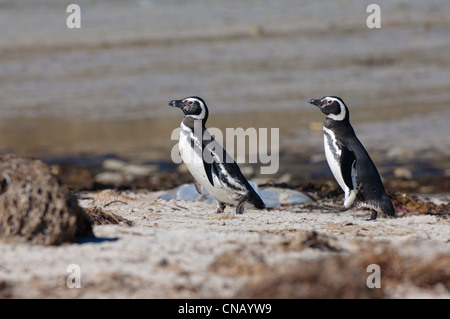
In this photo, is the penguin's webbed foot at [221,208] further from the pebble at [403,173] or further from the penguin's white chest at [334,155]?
the pebble at [403,173]

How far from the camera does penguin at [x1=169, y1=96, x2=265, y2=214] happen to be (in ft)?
19.7

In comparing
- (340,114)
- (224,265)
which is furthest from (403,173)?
(224,265)

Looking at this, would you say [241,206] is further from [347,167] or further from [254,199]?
[347,167]

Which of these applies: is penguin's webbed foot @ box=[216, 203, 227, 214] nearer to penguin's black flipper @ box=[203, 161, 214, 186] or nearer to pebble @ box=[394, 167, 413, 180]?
penguin's black flipper @ box=[203, 161, 214, 186]

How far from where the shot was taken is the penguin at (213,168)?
600 cm

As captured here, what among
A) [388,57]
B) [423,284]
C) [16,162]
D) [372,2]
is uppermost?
[372,2]

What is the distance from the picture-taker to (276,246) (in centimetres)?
373

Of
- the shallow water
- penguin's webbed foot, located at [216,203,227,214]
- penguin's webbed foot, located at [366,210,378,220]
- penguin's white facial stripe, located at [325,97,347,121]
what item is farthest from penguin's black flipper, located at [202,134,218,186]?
the shallow water

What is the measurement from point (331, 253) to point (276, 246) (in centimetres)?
29

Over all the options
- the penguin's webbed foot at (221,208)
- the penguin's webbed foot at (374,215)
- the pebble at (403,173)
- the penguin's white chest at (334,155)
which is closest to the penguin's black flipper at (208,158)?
the penguin's webbed foot at (221,208)

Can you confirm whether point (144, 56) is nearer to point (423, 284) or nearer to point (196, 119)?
point (196, 119)

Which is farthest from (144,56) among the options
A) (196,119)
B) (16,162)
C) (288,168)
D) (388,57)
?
(16,162)
